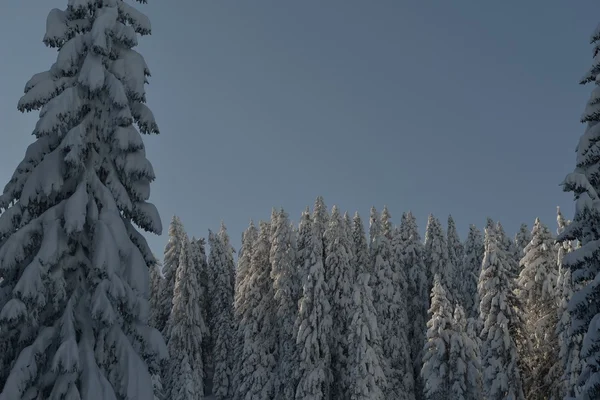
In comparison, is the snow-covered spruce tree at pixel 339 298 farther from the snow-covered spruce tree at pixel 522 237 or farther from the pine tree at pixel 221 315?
the snow-covered spruce tree at pixel 522 237

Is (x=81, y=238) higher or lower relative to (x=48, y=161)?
lower

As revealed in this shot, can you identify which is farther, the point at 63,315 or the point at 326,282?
the point at 326,282

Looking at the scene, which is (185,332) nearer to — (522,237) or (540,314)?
(540,314)

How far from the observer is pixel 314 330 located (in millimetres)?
43562

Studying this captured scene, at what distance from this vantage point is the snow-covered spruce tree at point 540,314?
33812mm

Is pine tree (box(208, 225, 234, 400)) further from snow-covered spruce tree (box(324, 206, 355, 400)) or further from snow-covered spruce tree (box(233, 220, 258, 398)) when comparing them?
snow-covered spruce tree (box(324, 206, 355, 400))

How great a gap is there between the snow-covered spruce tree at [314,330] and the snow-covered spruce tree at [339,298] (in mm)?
752

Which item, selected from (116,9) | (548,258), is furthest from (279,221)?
(116,9)

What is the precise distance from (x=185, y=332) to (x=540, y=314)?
33.3 m

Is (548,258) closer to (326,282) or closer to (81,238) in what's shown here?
(326,282)

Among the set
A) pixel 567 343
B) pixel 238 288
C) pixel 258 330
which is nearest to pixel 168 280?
pixel 238 288

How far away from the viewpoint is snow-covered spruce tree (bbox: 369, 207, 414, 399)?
49009 mm

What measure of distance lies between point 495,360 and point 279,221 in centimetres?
2474

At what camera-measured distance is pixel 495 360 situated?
3388 cm
